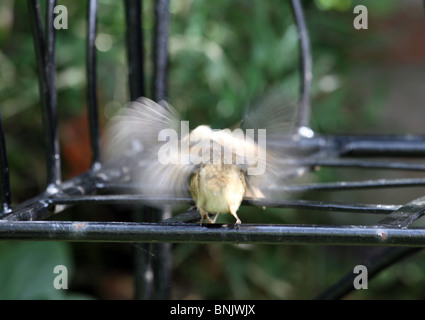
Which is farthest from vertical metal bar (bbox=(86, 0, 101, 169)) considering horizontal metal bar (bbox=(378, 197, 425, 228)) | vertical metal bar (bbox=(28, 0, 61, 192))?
horizontal metal bar (bbox=(378, 197, 425, 228))

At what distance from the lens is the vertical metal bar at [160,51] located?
1.46 metres

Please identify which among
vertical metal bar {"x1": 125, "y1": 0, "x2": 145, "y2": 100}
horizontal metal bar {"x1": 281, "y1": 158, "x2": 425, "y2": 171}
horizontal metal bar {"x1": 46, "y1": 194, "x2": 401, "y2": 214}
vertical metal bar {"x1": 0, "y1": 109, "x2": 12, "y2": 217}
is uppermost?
vertical metal bar {"x1": 125, "y1": 0, "x2": 145, "y2": 100}

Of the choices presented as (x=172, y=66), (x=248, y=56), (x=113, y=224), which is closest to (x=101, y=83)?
(x=172, y=66)

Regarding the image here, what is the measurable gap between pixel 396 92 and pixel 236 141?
2113 millimetres

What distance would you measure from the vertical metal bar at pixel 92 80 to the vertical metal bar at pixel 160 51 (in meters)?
0.13

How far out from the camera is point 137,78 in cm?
147

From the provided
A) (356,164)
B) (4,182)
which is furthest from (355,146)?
(4,182)

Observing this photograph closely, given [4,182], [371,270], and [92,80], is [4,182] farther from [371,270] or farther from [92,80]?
[371,270]

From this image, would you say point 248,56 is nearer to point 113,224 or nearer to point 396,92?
point 396,92

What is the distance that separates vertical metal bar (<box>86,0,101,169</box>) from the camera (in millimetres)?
1405

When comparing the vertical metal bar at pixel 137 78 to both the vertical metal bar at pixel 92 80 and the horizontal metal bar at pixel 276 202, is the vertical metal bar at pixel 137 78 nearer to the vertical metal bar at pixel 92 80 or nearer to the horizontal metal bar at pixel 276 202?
the vertical metal bar at pixel 92 80

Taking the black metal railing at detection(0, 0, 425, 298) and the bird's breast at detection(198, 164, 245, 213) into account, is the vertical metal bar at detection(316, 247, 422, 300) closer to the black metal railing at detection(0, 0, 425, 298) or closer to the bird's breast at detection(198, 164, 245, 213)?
the black metal railing at detection(0, 0, 425, 298)

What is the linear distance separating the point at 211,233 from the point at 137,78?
0.65 metres
